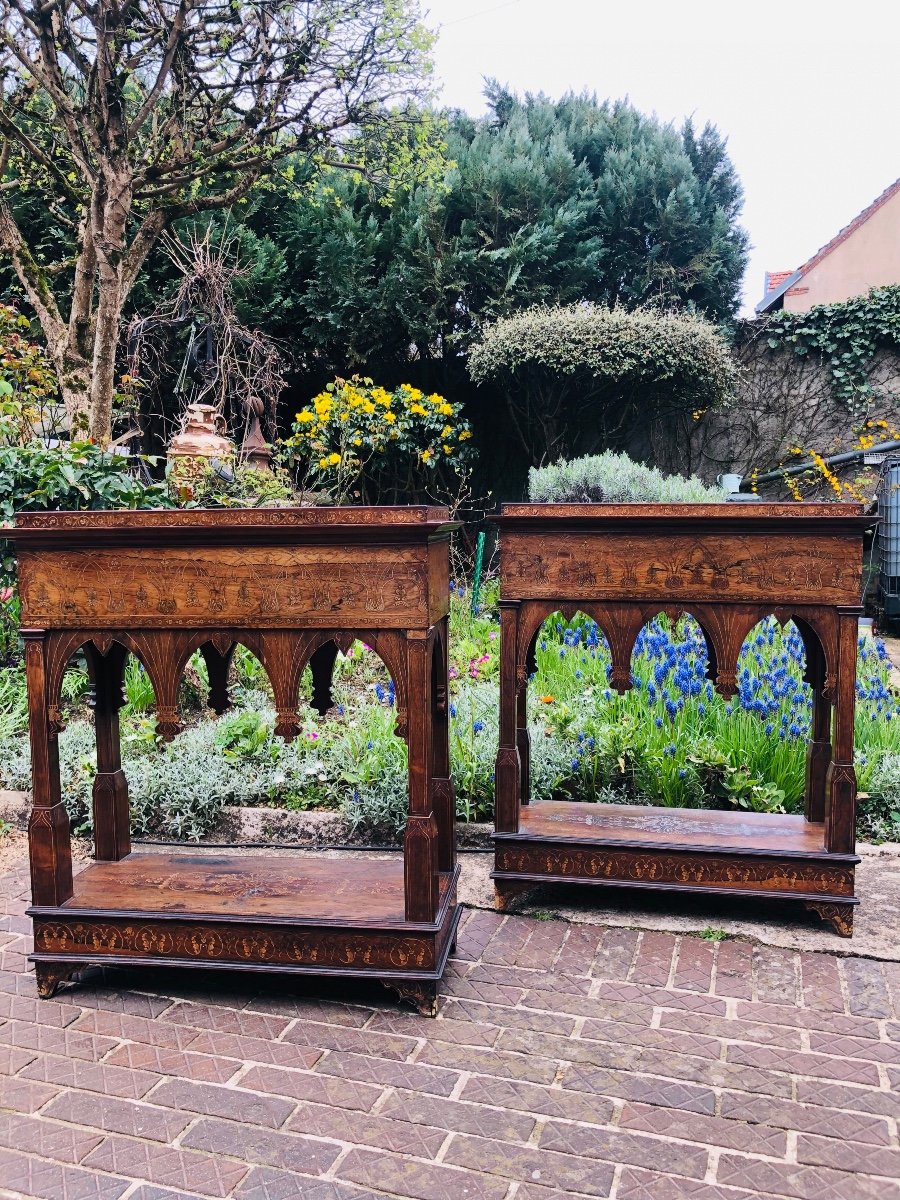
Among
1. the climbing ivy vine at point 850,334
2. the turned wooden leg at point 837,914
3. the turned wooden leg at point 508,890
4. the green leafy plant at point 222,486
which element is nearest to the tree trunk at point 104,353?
the green leafy plant at point 222,486

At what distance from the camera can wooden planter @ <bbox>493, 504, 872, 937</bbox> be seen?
287cm

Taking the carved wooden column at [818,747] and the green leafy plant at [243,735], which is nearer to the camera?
the carved wooden column at [818,747]

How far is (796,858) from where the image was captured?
2945 millimetres

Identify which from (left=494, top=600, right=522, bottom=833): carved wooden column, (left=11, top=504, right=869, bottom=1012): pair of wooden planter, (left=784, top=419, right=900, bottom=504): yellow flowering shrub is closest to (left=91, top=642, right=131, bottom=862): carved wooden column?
(left=11, top=504, right=869, bottom=1012): pair of wooden planter

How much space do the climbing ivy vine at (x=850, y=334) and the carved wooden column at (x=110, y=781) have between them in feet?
31.1

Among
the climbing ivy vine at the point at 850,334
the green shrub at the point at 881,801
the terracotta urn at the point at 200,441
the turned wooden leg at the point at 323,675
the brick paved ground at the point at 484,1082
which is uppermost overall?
the climbing ivy vine at the point at 850,334

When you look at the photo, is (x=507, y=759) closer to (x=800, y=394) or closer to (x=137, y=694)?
(x=137, y=694)

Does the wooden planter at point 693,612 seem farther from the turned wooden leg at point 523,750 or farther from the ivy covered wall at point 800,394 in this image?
the ivy covered wall at point 800,394

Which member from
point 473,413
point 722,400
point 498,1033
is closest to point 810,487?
point 722,400

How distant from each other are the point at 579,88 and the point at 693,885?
12.0 meters

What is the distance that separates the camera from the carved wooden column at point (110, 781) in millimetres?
3127

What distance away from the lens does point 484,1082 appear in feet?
7.23

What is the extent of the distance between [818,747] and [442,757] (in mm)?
1499

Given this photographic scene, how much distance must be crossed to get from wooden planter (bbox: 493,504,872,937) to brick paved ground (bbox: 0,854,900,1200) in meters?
0.27
